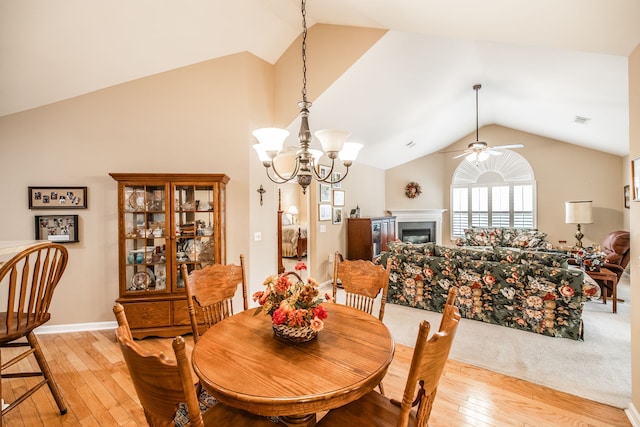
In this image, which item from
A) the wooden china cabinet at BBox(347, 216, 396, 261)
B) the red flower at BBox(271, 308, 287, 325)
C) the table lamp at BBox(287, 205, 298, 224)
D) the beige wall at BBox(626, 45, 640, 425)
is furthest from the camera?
the table lamp at BBox(287, 205, 298, 224)

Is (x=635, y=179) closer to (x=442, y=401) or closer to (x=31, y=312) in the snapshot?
(x=442, y=401)

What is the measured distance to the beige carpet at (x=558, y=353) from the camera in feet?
7.55

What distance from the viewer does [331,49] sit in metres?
3.46

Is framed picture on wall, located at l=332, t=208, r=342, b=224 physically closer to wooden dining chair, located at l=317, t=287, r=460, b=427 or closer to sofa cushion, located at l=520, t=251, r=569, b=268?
sofa cushion, located at l=520, t=251, r=569, b=268

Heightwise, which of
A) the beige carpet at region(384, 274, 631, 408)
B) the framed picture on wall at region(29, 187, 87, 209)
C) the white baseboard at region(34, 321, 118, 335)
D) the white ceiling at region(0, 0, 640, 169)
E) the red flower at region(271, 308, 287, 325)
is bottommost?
the beige carpet at region(384, 274, 631, 408)

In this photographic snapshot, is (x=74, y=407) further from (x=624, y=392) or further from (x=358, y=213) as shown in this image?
(x=358, y=213)

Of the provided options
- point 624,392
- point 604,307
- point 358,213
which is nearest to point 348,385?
point 624,392

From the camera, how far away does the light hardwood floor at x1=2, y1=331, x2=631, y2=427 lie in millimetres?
1943

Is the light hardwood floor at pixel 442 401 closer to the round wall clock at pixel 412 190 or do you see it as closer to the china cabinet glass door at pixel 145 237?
the china cabinet glass door at pixel 145 237

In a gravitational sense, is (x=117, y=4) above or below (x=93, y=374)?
above

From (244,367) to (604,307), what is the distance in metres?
5.05

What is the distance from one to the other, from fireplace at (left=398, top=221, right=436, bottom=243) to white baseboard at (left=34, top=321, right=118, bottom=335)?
650 centimetres

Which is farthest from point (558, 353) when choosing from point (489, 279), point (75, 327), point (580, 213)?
point (75, 327)

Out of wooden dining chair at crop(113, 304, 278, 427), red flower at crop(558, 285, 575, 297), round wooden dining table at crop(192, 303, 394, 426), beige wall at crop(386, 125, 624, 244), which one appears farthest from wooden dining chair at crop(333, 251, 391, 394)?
beige wall at crop(386, 125, 624, 244)
